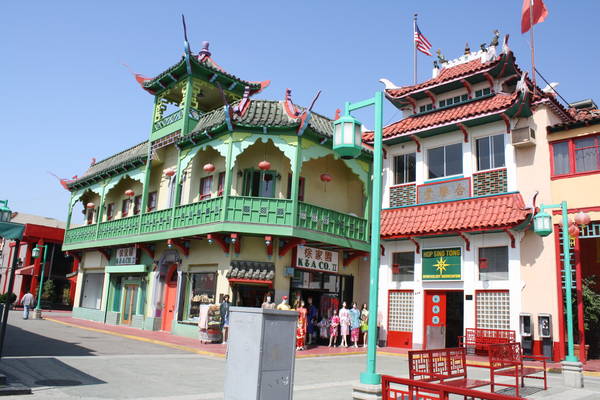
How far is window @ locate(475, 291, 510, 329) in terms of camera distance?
17109mm

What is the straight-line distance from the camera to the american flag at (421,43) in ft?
75.5

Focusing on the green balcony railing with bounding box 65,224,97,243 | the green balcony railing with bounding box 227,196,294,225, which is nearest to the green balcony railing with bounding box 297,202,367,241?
the green balcony railing with bounding box 227,196,294,225

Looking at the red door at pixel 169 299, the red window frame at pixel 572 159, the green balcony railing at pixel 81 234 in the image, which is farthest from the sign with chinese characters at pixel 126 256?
the red window frame at pixel 572 159

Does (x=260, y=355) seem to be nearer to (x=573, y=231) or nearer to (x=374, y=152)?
(x=374, y=152)

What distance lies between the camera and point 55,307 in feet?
129

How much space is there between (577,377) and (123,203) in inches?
973

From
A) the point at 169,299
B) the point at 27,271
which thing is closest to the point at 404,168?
the point at 169,299

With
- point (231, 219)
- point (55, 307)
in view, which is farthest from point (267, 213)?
point (55, 307)

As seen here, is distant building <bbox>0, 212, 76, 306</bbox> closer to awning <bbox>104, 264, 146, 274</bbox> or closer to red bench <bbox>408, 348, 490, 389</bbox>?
awning <bbox>104, 264, 146, 274</bbox>

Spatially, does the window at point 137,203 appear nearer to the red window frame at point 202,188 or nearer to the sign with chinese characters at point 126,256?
the sign with chinese characters at point 126,256

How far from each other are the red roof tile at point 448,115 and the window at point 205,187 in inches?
284

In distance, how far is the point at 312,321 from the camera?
782 inches

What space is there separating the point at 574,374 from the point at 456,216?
7770 millimetres

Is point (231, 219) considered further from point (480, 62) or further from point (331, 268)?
point (480, 62)
